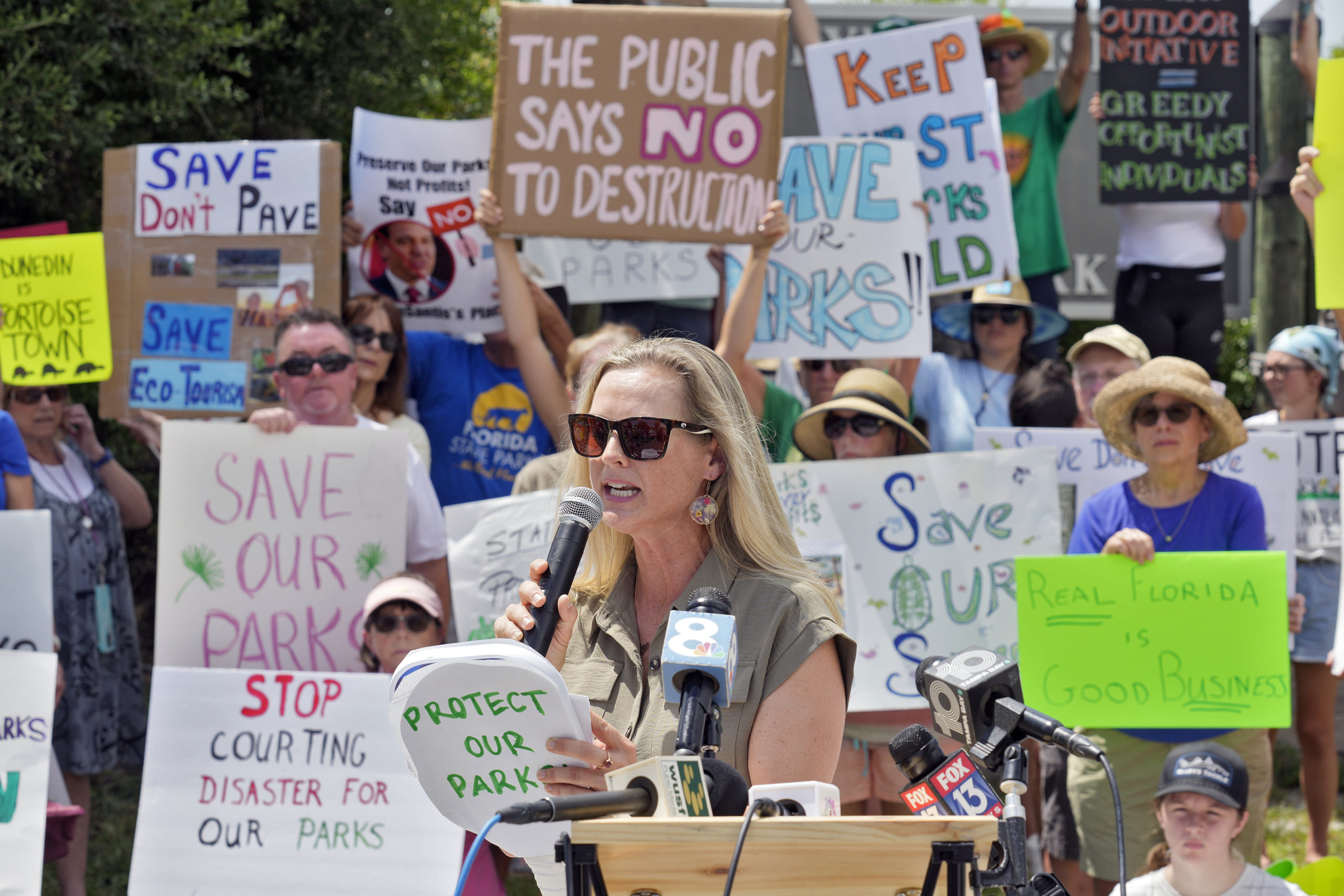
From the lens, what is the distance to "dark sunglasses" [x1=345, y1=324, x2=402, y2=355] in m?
5.36

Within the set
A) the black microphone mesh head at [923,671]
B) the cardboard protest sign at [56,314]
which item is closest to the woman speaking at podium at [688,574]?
the black microphone mesh head at [923,671]

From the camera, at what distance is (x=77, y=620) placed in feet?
17.2

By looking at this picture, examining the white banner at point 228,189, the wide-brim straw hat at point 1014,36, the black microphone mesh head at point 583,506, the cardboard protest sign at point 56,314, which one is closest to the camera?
the black microphone mesh head at point 583,506

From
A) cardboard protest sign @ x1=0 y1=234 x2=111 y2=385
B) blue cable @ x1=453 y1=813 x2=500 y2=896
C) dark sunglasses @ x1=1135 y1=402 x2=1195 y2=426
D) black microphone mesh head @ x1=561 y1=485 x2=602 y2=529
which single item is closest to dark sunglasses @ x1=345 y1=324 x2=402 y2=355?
cardboard protest sign @ x1=0 y1=234 x2=111 y2=385

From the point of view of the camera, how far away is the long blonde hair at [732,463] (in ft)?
7.98

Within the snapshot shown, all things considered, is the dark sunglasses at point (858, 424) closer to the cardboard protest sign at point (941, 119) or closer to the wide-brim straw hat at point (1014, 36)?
the cardboard protest sign at point (941, 119)

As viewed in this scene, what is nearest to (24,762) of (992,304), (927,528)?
(927,528)

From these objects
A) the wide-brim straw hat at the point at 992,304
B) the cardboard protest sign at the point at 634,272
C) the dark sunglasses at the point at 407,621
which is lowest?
the dark sunglasses at the point at 407,621

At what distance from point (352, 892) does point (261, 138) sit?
488 centimetres

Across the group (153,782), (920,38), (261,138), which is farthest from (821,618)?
(261,138)

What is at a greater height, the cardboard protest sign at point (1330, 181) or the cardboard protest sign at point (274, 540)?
the cardboard protest sign at point (1330, 181)

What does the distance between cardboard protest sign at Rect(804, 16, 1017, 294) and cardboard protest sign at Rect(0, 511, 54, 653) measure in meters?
3.65

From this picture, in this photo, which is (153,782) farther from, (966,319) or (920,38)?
(920,38)

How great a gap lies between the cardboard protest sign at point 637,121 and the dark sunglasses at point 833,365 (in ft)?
3.08
